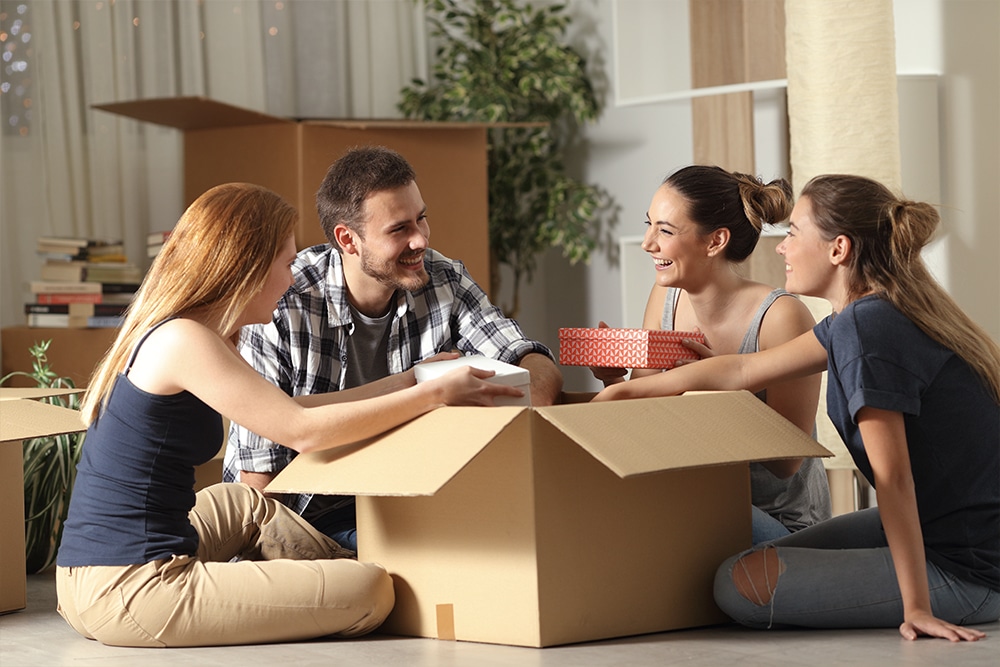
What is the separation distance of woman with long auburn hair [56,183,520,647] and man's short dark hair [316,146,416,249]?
0.38m

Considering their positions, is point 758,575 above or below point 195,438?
below

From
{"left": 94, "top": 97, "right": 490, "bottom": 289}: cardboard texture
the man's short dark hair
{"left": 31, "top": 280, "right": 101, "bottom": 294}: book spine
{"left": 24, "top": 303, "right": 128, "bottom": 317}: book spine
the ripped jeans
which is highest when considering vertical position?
{"left": 94, "top": 97, "right": 490, "bottom": 289}: cardboard texture

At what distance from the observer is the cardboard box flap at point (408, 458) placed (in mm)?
1400

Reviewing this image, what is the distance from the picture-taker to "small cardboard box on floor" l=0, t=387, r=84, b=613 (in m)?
1.84

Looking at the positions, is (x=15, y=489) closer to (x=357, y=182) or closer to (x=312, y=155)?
(x=357, y=182)

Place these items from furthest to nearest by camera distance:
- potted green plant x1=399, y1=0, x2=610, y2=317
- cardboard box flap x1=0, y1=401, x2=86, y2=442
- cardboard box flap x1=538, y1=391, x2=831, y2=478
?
potted green plant x1=399, y1=0, x2=610, y2=317, cardboard box flap x1=0, y1=401, x2=86, y2=442, cardboard box flap x1=538, y1=391, x2=831, y2=478

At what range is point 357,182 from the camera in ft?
6.65

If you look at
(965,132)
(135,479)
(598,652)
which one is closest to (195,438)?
(135,479)

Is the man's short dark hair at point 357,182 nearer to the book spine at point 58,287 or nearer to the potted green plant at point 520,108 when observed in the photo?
the book spine at point 58,287

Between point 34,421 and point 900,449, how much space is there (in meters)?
1.22

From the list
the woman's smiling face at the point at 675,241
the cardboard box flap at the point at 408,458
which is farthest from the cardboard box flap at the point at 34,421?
the woman's smiling face at the point at 675,241

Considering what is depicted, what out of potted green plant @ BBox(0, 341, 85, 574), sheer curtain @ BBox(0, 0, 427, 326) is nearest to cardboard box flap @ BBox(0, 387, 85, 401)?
potted green plant @ BBox(0, 341, 85, 574)

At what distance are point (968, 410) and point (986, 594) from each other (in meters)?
0.23

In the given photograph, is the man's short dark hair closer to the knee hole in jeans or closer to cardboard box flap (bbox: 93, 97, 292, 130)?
the knee hole in jeans
